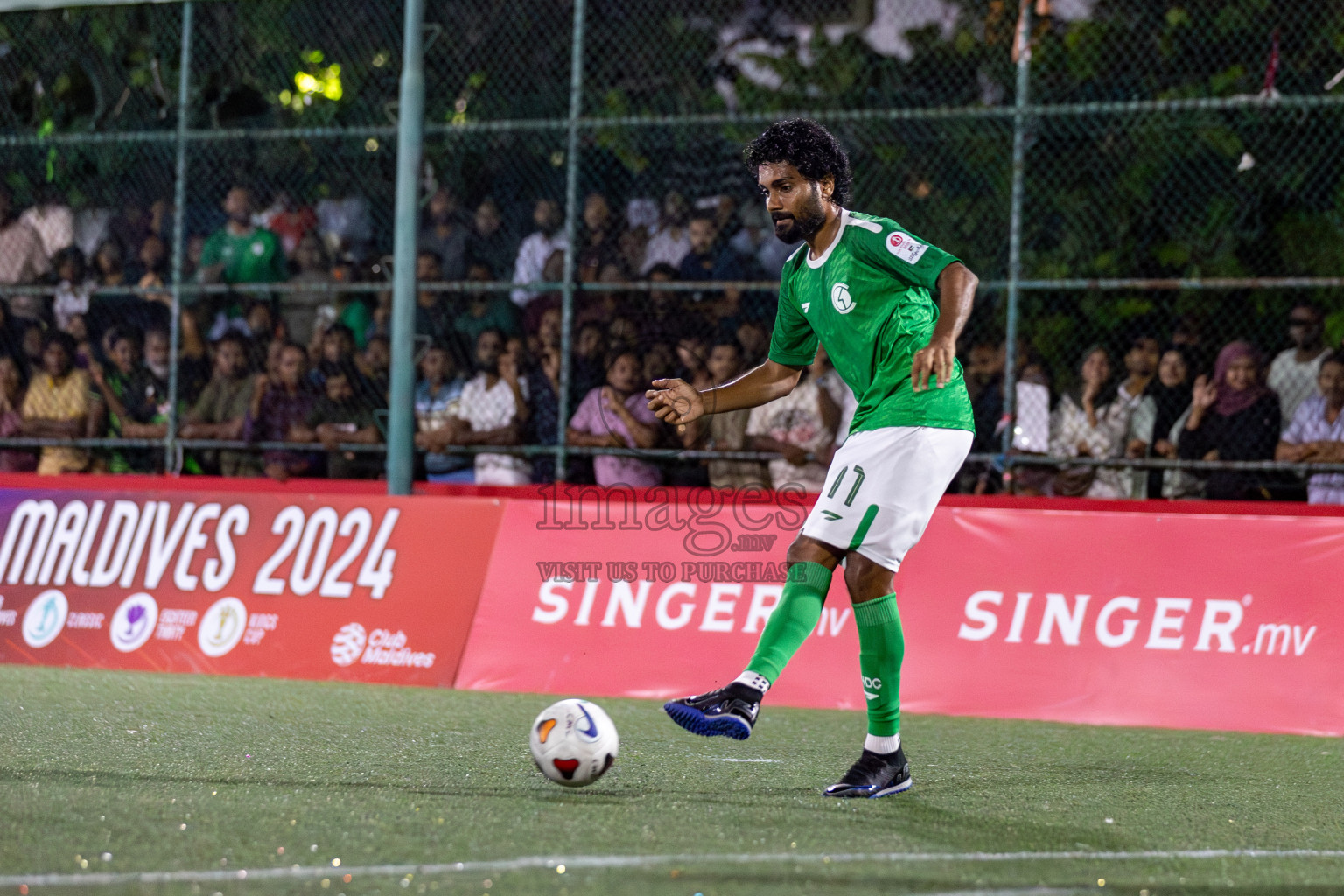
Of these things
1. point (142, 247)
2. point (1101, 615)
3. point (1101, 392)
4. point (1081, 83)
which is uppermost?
point (1081, 83)

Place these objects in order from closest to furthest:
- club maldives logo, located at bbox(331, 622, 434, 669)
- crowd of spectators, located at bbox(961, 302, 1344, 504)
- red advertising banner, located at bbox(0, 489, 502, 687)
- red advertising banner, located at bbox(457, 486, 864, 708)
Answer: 1. red advertising banner, located at bbox(457, 486, 864, 708)
2. club maldives logo, located at bbox(331, 622, 434, 669)
3. red advertising banner, located at bbox(0, 489, 502, 687)
4. crowd of spectators, located at bbox(961, 302, 1344, 504)

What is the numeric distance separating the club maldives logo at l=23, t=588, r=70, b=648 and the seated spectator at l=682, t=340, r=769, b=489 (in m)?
3.87

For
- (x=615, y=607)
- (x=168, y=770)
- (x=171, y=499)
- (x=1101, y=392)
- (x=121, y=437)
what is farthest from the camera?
(x=121, y=437)

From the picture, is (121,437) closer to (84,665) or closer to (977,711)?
(84,665)

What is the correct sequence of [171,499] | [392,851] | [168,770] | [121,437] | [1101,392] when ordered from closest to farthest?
[392,851], [168,770], [171,499], [1101,392], [121,437]

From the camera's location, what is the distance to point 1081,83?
10.5 m

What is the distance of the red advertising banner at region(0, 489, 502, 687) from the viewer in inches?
345

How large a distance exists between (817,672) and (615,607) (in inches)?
44.8

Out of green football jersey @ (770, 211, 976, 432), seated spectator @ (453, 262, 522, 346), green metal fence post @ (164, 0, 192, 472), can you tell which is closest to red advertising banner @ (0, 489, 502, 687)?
green metal fence post @ (164, 0, 192, 472)

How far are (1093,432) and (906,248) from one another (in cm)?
506

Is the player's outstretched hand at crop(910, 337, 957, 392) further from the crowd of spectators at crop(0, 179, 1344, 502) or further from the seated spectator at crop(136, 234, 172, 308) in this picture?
the seated spectator at crop(136, 234, 172, 308)

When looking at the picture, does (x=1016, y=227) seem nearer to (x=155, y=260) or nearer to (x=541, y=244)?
(x=541, y=244)

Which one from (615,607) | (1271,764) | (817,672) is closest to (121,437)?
(615,607)

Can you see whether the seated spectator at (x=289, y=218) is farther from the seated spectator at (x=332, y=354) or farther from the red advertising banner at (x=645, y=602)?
the red advertising banner at (x=645, y=602)
